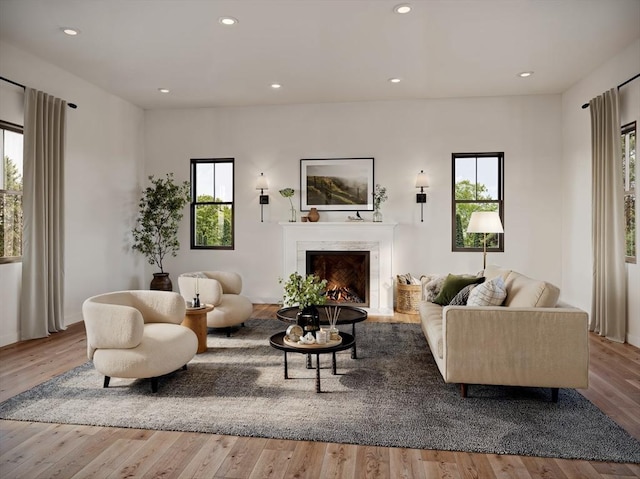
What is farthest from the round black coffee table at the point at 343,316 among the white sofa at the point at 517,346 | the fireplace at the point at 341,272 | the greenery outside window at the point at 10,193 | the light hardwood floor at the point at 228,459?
the greenery outside window at the point at 10,193

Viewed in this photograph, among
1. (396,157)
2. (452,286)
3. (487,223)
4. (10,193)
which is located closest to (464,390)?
(452,286)

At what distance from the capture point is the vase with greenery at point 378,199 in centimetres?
644

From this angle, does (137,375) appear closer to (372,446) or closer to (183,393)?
(183,393)

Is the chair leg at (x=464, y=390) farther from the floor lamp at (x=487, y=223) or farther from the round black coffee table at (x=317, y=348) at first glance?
the floor lamp at (x=487, y=223)

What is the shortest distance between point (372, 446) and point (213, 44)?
3963 mm

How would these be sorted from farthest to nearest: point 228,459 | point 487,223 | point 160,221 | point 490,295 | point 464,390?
point 160,221 < point 487,223 < point 490,295 < point 464,390 < point 228,459

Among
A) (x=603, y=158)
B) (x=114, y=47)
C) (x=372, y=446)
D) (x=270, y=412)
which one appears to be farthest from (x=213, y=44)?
(x=603, y=158)

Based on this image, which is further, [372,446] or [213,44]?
[213,44]

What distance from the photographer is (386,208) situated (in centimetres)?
651

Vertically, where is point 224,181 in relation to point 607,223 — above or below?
above

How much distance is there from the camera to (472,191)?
6430 mm

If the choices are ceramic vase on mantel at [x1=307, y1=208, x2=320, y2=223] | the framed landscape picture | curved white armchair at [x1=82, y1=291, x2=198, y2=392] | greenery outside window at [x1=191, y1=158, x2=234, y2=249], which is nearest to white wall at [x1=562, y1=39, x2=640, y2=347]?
the framed landscape picture

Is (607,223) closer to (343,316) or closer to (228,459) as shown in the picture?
(343,316)

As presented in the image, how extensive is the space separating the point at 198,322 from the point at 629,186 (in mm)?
4588
